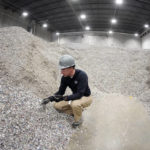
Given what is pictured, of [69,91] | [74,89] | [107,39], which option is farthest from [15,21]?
[74,89]

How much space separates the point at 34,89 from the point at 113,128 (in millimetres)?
2585

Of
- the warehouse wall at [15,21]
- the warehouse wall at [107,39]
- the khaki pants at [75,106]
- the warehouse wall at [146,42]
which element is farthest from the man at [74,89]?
the warehouse wall at [146,42]

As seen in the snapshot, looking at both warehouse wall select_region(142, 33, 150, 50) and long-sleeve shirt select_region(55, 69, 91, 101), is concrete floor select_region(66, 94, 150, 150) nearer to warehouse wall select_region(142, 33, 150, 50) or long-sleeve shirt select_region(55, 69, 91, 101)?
long-sleeve shirt select_region(55, 69, 91, 101)

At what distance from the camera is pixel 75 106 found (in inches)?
137

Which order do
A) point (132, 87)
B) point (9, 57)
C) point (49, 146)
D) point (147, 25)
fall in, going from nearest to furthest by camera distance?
point (49, 146), point (9, 57), point (132, 87), point (147, 25)

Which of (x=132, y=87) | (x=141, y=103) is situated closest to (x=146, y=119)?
(x=141, y=103)

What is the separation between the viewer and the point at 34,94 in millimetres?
4031

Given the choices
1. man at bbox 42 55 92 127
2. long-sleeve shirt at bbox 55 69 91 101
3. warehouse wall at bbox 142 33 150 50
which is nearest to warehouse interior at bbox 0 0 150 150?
man at bbox 42 55 92 127

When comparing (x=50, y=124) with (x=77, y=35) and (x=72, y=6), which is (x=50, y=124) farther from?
(x=77, y=35)

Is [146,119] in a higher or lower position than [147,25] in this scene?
lower

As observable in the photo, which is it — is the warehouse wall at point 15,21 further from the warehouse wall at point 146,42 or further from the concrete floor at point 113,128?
the warehouse wall at point 146,42

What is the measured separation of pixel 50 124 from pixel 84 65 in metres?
6.51

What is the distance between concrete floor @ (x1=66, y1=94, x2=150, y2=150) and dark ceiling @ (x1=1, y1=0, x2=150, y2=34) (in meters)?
10.8

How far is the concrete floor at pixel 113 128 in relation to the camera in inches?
125
